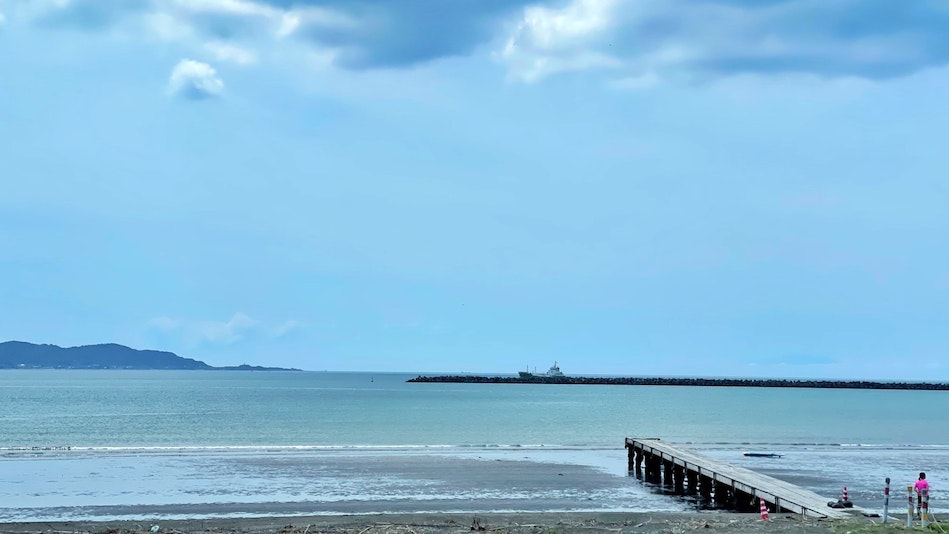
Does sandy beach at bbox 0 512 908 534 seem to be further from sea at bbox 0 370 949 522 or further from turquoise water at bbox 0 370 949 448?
turquoise water at bbox 0 370 949 448

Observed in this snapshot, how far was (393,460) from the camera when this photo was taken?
41781 mm

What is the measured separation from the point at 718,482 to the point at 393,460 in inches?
666

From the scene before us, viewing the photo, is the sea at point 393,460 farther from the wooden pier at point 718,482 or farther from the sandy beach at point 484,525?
the sandy beach at point 484,525

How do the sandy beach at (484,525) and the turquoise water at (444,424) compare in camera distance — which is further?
the turquoise water at (444,424)

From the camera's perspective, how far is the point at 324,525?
855 inches

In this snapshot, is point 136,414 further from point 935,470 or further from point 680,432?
Answer: point 935,470

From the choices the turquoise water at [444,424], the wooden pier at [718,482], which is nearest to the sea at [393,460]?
the turquoise water at [444,424]

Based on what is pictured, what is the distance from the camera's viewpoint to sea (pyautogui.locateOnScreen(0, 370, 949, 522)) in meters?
28.6

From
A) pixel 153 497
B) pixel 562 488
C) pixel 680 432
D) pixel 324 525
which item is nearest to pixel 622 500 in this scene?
pixel 562 488

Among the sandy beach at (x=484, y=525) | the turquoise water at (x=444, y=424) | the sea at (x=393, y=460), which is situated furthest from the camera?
the turquoise water at (x=444, y=424)

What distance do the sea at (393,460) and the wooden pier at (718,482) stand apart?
36.8 inches

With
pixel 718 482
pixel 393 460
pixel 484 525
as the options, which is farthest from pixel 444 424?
pixel 484 525

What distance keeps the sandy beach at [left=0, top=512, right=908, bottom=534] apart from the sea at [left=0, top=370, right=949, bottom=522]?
3182mm

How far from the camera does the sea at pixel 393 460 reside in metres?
28.6
